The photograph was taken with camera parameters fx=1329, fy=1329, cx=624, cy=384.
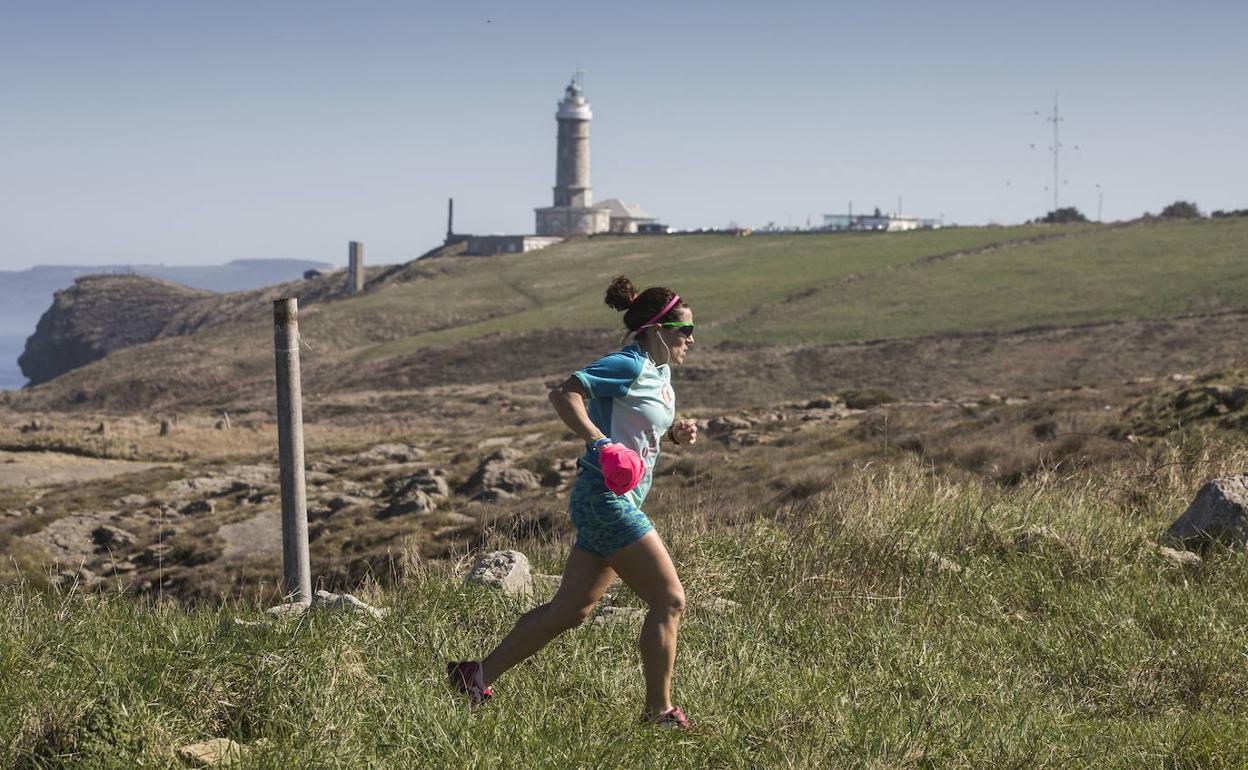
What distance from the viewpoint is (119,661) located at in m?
4.80

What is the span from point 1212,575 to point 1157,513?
72.4 inches

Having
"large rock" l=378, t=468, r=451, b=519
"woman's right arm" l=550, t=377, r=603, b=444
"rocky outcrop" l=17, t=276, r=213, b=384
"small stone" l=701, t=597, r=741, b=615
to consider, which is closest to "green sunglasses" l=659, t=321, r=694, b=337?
"woman's right arm" l=550, t=377, r=603, b=444

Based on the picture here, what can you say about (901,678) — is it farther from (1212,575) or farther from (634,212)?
(634,212)

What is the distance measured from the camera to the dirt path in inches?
1136

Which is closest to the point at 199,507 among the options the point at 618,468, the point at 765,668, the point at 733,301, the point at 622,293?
the point at 765,668

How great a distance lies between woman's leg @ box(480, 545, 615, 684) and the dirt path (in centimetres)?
2594

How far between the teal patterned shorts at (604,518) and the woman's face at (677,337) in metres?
0.62

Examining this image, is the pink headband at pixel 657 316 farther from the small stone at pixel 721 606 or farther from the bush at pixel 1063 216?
the bush at pixel 1063 216

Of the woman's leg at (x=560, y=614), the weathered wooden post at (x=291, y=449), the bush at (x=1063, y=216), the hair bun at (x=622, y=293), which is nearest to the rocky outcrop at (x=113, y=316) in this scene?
the bush at (x=1063, y=216)

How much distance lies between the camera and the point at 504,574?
262 inches

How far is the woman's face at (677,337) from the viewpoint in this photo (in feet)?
17.0

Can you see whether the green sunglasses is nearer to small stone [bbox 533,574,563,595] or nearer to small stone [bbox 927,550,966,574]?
small stone [bbox 533,574,563,595]

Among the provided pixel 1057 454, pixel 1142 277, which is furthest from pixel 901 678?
pixel 1142 277

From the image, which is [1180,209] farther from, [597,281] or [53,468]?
[53,468]
